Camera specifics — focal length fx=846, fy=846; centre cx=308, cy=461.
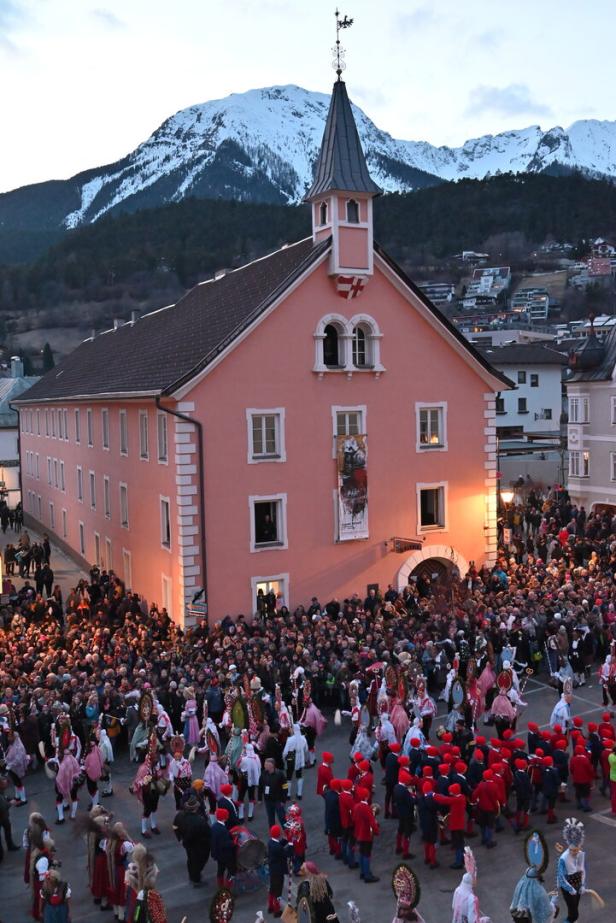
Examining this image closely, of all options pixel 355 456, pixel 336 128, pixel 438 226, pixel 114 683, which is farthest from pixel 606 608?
pixel 438 226

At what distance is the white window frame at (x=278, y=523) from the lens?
1110 inches

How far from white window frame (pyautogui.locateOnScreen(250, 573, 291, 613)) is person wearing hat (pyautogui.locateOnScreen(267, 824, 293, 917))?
1544 cm

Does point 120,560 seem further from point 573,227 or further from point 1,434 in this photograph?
point 573,227

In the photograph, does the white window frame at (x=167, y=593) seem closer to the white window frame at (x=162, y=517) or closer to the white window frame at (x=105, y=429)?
the white window frame at (x=162, y=517)

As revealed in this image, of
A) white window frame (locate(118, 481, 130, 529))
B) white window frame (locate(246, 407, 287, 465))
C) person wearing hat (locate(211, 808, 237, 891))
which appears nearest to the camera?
person wearing hat (locate(211, 808, 237, 891))

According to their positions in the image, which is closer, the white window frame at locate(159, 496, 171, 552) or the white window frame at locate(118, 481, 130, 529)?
the white window frame at locate(159, 496, 171, 552)

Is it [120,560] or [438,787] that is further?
[120,560]

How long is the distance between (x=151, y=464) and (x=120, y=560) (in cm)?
682

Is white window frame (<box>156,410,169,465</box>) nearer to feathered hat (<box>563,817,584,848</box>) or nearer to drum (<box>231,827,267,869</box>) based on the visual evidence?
drum (<box>231,827,267,869</box>)

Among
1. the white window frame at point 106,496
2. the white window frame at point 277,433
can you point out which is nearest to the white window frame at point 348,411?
the white window frame at point 277,433

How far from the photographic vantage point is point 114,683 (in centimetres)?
1955

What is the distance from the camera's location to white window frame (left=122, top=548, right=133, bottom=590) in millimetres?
33969

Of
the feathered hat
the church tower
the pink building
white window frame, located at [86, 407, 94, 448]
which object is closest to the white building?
white window frame, located at [86, 407, 94, 448]

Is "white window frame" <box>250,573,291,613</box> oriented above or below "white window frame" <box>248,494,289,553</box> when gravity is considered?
below
